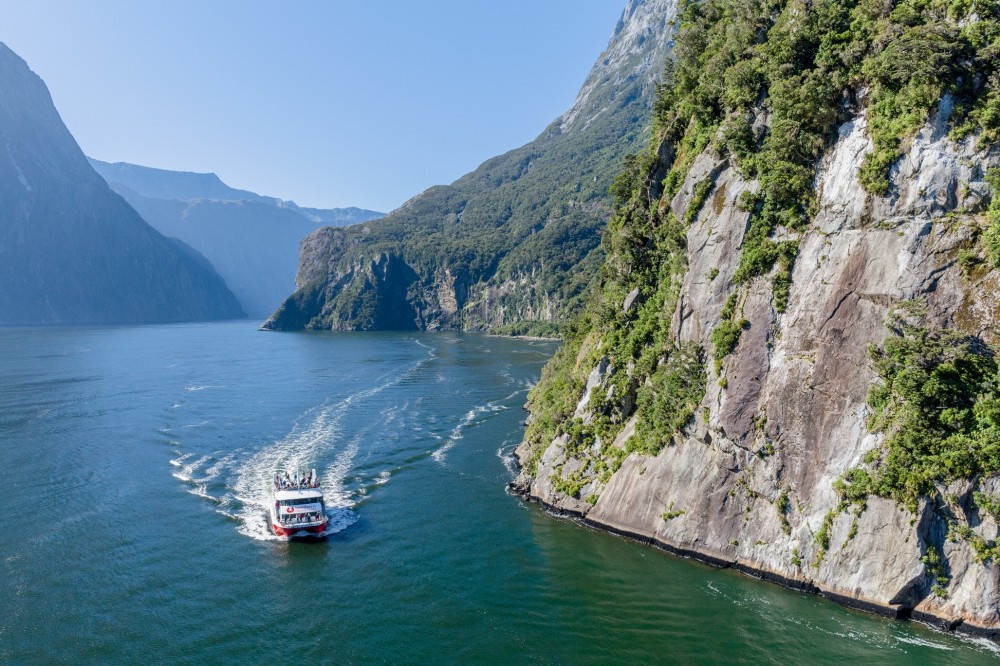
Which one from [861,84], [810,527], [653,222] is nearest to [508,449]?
[653,222]

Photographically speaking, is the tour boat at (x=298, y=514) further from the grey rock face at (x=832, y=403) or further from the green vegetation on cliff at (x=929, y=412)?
the green vegetation on cliff at (x=929, y=412)

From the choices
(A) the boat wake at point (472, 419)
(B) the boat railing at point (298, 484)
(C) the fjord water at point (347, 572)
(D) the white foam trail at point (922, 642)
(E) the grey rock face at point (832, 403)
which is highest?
(E) the grey rock face at point (832, 403)

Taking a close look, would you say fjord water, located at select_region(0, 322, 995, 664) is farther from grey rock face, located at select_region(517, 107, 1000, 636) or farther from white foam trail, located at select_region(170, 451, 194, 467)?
grey rock face, located at select_region(517, 107, 1000, 636)

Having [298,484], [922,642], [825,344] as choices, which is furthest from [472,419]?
[922,642]

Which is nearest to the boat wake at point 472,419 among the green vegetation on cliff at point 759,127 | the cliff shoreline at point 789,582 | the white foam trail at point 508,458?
the white foam trail at point 508,458

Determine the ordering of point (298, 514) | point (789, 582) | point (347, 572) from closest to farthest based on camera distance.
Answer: point (789, 582) < point (347, 572) < point (298, 514)

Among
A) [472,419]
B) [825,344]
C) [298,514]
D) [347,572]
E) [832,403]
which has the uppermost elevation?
[825,344]

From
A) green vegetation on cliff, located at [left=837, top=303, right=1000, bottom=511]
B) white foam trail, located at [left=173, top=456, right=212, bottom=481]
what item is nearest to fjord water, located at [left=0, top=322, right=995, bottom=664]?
white foam trail, located at [left=173, top=456, right=212, bottom=481]

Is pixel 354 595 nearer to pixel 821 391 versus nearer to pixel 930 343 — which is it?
pixel 821 391

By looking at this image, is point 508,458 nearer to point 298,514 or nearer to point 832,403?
point 298,514
